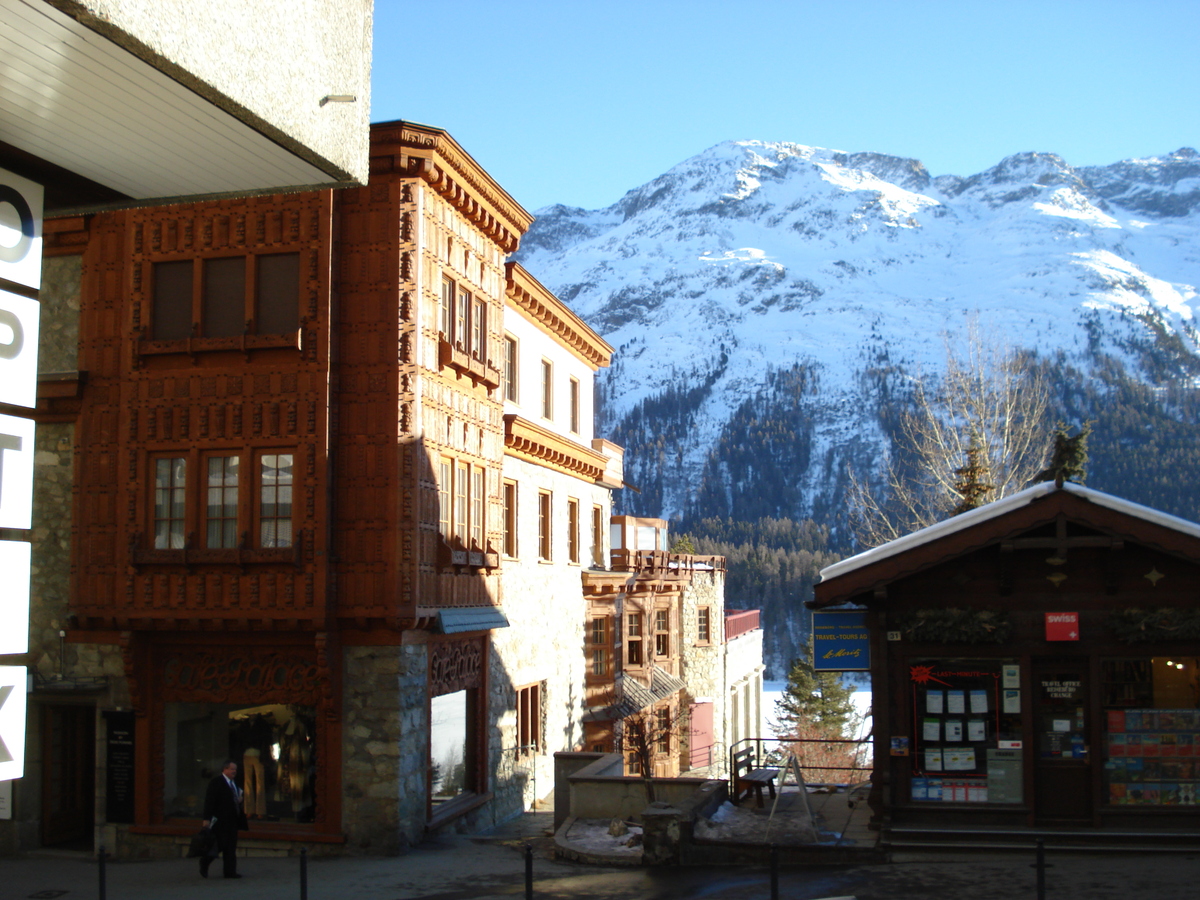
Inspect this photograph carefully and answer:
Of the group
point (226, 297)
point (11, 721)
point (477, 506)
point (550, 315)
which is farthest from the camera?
point (550, 315)

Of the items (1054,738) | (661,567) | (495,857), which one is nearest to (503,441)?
(495,857)

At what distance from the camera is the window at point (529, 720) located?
26078 mm

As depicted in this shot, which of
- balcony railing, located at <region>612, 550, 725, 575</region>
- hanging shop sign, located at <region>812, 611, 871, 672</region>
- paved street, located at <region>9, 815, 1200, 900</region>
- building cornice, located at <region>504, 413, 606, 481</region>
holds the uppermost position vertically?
building cornice, located at <region>504, 413, 606, 481</region>

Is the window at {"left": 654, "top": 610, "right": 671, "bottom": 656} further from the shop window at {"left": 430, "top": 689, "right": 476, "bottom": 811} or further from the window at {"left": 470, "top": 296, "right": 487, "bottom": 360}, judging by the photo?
the window at {"left": 470, "top": 296, "right": 487, "bottom": 360}

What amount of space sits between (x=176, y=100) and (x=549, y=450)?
74.3 ft

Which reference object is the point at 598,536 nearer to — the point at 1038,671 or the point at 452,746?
the point at 452,746

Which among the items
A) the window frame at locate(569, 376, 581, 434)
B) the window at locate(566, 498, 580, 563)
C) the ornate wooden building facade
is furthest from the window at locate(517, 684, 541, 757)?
the window frame at locate(569, 376, 581, 434)

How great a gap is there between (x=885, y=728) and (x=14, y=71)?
13.9 metres

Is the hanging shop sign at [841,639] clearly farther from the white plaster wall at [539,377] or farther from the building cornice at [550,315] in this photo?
the building cornice at [550,315]

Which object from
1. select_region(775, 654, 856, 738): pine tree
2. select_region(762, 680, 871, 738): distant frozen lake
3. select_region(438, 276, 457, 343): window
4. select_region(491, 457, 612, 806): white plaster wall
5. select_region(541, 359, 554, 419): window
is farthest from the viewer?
select_region(762, 680, 871, 738): distant frozen lake

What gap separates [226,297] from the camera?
19.5 metres

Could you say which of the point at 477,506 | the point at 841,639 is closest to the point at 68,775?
the point at 477,506

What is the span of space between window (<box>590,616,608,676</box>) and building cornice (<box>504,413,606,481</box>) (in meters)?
4.24

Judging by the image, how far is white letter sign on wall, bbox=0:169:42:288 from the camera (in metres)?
6.20
